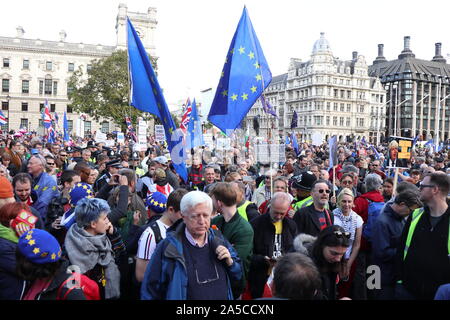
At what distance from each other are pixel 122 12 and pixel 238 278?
263ft

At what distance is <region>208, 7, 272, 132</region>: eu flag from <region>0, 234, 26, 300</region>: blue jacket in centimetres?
466

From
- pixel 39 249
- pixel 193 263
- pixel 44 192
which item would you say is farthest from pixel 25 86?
pixel 193 263

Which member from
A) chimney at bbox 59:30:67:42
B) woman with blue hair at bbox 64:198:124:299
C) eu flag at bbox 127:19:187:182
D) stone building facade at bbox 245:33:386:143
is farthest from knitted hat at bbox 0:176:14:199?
chimney at bbox 59:30:67:42

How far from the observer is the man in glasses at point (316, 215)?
491 cm

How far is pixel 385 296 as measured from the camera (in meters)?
4.53

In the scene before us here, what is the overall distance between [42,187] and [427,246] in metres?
5.26

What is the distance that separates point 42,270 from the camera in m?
2.65

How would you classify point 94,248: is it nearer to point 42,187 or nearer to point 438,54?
point 42,187

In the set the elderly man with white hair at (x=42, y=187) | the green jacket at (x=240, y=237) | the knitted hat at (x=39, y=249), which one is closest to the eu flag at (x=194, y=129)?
the elderly man with white hair at (x=42, y=187)

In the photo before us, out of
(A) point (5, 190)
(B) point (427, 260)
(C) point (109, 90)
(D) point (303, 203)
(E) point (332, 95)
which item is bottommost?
(B) point (427, 260)

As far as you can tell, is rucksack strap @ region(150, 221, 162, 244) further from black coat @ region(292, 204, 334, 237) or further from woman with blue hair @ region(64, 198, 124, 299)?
black coat @ region(292, 204, 334, 237)

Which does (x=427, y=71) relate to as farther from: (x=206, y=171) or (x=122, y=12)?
(x=206, y=171)

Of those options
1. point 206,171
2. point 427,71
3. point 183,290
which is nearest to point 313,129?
point 427,71
